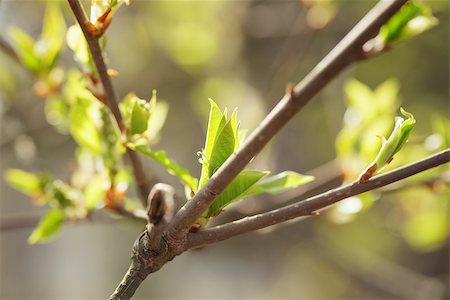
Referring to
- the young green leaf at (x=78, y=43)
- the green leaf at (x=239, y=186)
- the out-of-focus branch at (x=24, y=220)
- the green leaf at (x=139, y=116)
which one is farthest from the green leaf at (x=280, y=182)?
the out-of-focus branch at (x=24, y=220)

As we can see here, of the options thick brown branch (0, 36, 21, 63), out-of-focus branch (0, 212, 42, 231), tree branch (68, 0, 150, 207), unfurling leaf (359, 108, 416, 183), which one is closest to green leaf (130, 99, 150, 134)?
Result: tree branch (68, 0, 150, 207)

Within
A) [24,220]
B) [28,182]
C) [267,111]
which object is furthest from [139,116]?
[267,111]

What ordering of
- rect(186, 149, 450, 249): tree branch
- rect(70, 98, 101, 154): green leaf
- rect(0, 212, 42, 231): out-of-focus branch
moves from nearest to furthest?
rect(186, 149, 450, 249): tree branch < rect(70, 98, 101, 154): green leaf < rect(0, 212, 42, 231): out-of-focus branch

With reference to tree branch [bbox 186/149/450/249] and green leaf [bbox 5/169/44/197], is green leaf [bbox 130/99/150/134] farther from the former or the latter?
green leaf [bbox 5/169/44/197]

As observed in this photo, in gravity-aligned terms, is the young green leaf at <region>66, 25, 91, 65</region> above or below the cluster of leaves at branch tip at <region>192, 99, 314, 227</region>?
above

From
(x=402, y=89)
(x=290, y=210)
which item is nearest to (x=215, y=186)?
(x=290, y=210)

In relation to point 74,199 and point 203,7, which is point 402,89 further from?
point 74,199

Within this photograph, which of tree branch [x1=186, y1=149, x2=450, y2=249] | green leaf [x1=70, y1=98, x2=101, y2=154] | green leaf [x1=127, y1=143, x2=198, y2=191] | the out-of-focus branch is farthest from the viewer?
the out-of-focus branch
